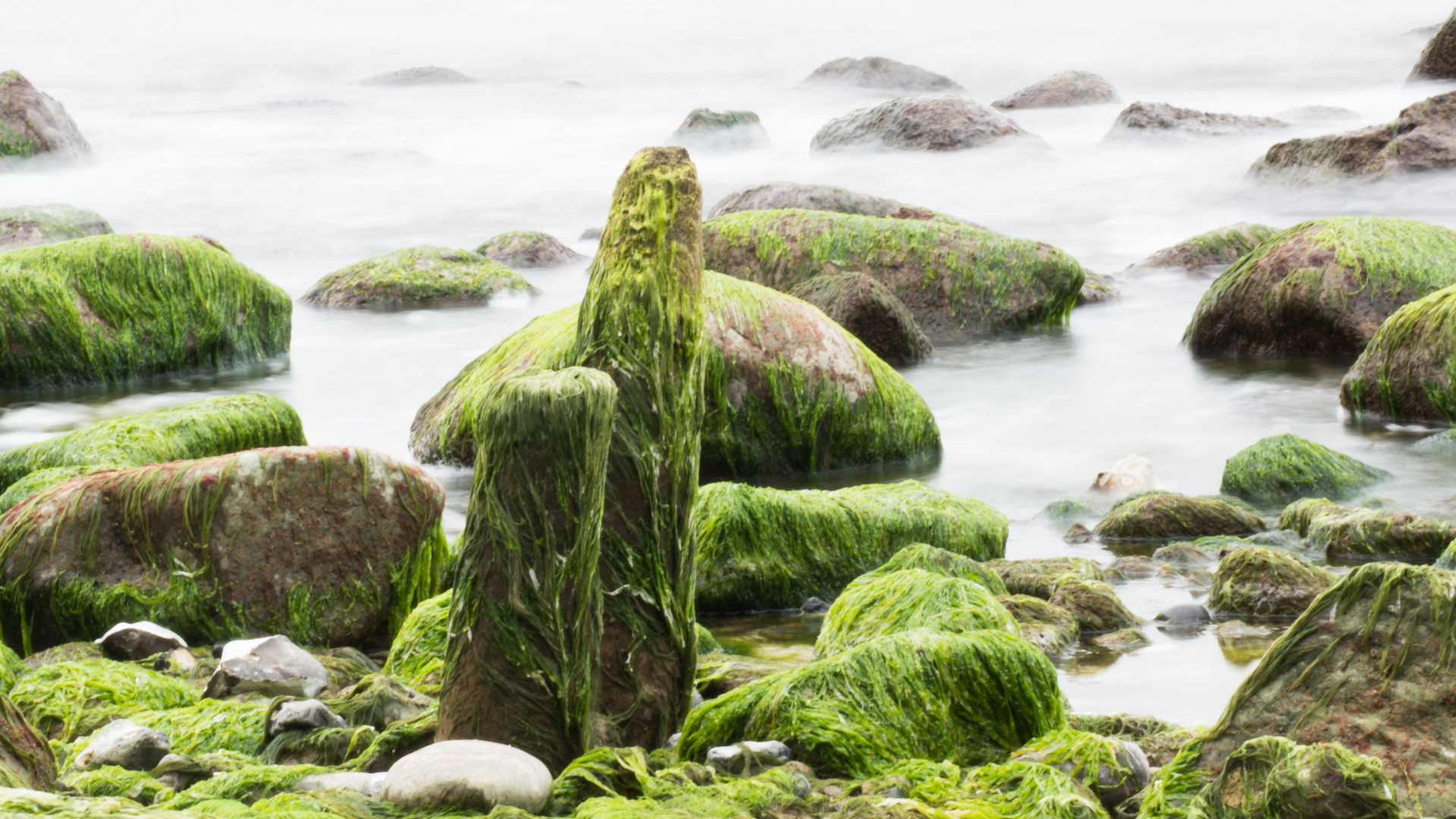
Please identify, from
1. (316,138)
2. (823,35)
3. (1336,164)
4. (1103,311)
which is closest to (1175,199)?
(1336,164)

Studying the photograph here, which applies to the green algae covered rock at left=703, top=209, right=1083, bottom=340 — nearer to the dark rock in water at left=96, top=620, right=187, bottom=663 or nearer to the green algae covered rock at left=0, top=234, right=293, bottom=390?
the green algae covered rock at left=0, top=234, right=293, bottom=390

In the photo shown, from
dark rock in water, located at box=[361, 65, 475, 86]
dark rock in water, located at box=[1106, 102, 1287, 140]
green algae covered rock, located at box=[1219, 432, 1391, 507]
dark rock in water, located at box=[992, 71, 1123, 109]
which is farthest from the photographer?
dark rock in water, located at box=[361, 65, 475, 86]

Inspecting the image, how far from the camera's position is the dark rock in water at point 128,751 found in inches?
127

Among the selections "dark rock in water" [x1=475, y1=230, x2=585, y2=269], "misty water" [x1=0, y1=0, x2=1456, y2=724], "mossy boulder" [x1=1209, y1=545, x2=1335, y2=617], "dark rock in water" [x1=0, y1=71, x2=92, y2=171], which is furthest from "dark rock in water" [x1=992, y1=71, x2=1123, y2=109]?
"mossy boulder" [x1=1209, y1=545, x2=1335, y2=617]

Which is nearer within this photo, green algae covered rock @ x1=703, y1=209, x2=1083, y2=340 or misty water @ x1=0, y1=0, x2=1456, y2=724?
misty water @ x1=0, y1=0, x2=1456, y2=724

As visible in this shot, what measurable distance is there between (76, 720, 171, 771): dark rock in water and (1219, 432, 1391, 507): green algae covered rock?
575 centimetres

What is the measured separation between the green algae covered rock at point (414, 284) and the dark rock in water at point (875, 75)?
2439 cm

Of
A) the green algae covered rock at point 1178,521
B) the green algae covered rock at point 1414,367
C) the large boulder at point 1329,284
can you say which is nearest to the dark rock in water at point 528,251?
the large boulder at point 1329,284

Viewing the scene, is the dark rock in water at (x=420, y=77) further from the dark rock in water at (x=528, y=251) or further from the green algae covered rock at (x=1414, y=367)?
the green algae covered rock at (x=1414, y=367)

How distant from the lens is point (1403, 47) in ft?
130

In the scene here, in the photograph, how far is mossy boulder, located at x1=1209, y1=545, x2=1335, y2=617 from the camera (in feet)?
16.8

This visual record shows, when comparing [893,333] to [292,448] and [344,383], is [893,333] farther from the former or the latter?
[292,448]

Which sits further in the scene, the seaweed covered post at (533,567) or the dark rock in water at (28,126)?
the dark rock in water at (28,126)

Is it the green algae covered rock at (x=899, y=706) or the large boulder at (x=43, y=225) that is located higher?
the large boulder at (x=43, y=225)
